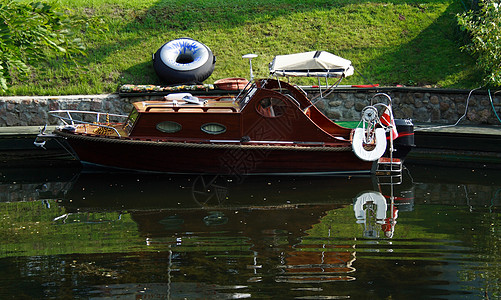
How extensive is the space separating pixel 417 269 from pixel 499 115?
27.6 feet

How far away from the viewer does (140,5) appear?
1734cm

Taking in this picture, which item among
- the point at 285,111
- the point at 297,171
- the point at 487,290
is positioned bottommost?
the point at 487,290

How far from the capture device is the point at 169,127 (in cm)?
1105

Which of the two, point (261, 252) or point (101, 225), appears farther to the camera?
point (101, 225)

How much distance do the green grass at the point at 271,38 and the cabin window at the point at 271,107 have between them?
442 cm

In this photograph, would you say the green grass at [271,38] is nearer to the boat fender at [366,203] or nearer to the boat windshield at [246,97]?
the boat windshield at [246,97]

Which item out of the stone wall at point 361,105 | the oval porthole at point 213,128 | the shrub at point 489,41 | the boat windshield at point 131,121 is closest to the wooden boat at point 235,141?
the oval porthole at point 213,128

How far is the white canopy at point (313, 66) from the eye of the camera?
437 inches

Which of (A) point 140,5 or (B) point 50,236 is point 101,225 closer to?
(B) point 50,236

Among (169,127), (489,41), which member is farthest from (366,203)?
(489,41)

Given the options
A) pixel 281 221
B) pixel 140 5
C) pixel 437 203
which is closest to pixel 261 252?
pixel 281 221

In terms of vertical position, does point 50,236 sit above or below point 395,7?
below

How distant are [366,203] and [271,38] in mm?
8218

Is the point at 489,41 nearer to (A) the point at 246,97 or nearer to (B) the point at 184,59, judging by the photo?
(A) the point at 246,97
